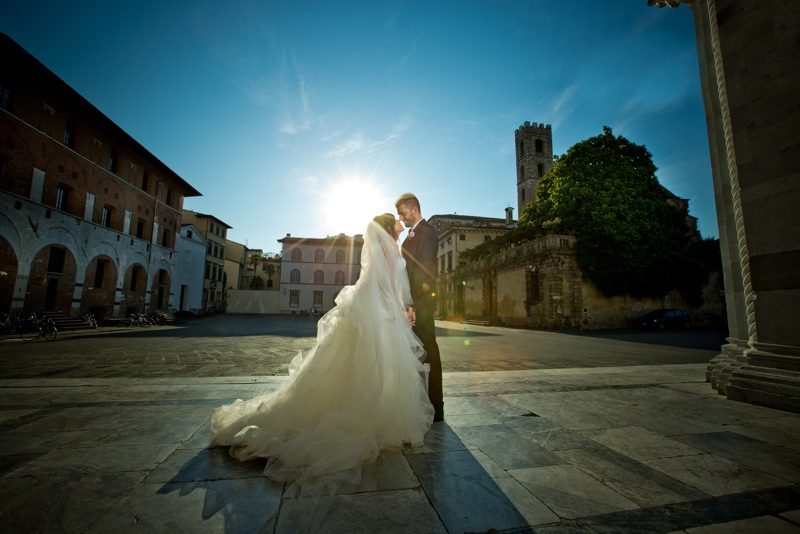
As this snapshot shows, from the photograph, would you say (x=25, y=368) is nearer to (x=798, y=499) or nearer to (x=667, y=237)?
(x=798, y=499)

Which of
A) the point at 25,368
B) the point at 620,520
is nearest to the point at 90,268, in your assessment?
the point at 25,368

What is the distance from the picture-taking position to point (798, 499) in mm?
1711

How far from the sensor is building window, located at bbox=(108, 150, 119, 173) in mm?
19203

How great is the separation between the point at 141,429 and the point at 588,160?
25692 millimetres

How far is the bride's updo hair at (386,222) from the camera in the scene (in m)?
3.34

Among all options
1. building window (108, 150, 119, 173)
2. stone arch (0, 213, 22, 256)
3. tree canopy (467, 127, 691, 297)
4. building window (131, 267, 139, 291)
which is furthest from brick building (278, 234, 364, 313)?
stone arch (0, 213, 22, 256)

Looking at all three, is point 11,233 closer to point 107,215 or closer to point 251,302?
point 107,215

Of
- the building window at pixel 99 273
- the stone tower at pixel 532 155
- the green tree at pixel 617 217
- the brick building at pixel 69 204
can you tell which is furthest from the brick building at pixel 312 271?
the green tree at pixel 617 217

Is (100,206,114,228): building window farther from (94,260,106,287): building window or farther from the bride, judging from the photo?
the bride

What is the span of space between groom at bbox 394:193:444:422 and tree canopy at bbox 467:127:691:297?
2031 centimetres

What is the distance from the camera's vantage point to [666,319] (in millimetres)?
21016

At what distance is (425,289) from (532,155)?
1980 inches

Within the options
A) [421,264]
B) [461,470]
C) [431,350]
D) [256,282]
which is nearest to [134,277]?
[421,264]

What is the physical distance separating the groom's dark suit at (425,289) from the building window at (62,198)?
20573mm
